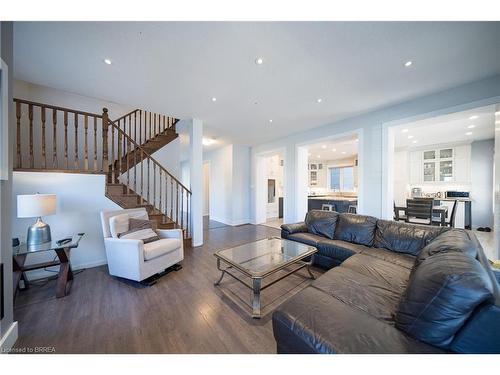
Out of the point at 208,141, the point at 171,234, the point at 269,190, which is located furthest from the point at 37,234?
the point at 269,190

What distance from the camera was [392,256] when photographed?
7.10ft

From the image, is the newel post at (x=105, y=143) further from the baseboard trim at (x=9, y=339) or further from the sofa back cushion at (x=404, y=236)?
the sofa back cushion at (x=404, y=236)

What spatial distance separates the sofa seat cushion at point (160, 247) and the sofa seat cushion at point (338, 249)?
206cm

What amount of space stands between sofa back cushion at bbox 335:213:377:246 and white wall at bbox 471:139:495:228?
478cm

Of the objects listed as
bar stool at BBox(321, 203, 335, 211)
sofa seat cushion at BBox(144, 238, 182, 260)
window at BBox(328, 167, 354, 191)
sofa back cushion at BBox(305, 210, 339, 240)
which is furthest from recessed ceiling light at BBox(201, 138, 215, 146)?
window at BBox(328, 167, 354, 191)

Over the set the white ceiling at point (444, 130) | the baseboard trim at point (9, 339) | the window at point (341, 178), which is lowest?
the baseboard trim at point (9, 339)

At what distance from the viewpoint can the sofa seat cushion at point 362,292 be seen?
4.12ft

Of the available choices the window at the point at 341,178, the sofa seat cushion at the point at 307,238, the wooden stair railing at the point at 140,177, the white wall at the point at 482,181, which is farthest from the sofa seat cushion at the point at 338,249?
the window at the point at 341,178

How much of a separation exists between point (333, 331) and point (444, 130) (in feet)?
18.5

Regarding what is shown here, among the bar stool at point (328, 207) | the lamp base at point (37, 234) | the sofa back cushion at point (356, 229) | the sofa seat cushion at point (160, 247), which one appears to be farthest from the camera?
the bar stool at point (328, 207)

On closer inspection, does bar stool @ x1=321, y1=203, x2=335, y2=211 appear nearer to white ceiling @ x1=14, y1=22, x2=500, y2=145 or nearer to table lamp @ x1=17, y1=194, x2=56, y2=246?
white ceiling @ x1=14, y1=22, x2=500, y2=145
